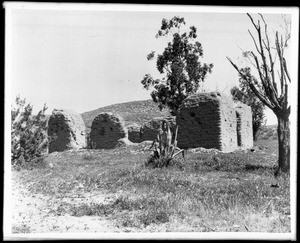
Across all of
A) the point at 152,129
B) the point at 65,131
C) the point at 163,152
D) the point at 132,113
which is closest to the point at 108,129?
the point at 65,131

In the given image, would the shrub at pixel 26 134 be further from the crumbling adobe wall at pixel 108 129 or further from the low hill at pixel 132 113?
the low hill at pixel 132 113

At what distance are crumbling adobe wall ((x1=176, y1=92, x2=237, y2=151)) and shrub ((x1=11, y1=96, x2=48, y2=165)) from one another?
6323 mm

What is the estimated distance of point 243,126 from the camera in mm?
17859

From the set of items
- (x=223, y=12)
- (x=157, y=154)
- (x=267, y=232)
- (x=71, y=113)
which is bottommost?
(x=267, y=232)

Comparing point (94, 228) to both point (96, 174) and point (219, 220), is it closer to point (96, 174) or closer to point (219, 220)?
point (219, 220)

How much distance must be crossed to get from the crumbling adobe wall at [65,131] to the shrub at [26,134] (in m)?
8.28

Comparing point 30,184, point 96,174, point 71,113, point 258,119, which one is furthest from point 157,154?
point 258,119

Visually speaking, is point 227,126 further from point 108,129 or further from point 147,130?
point 147,130

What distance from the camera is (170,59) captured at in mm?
19609

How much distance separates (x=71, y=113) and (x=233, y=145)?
8524 mm

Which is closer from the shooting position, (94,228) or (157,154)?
(94,228)

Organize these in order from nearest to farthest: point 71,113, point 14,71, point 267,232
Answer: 1. point 267,232
2. point 14,71
3. point 71,113

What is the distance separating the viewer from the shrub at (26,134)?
802 centimetres

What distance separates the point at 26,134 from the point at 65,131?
9.91 meters
